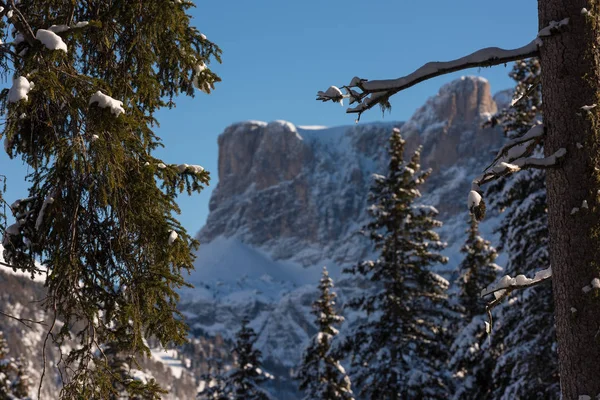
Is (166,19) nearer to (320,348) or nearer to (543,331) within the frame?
(543,331)

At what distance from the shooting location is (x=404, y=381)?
16781 millimetres

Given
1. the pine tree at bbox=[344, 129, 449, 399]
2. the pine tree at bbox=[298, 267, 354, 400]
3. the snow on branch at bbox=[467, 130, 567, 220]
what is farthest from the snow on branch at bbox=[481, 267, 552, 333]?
the pine tree at bbox=[298, 267, 354, 400]

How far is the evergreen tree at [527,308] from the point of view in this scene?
41.2 ft

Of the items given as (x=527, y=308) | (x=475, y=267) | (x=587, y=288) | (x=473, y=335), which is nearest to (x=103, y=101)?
(x=587, y=288)

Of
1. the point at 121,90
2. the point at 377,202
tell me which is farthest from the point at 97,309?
the point at 377,202

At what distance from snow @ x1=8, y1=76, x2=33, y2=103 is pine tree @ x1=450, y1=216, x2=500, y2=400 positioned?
796 centimetres

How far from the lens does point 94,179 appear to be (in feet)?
15.5

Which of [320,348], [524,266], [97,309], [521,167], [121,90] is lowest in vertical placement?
[320,348]

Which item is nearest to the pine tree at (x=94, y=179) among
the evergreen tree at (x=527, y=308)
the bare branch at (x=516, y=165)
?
the bare branch at (x=516, y=165)

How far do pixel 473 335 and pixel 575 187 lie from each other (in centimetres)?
1274

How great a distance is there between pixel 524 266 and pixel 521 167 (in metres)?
10.7

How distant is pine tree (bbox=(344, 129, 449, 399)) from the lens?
17.2 m

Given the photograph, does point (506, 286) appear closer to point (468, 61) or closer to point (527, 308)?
point (468, 61)

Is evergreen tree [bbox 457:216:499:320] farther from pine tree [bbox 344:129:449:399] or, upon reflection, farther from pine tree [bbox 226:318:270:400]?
pine tree [bbox 226:318:270:400]
